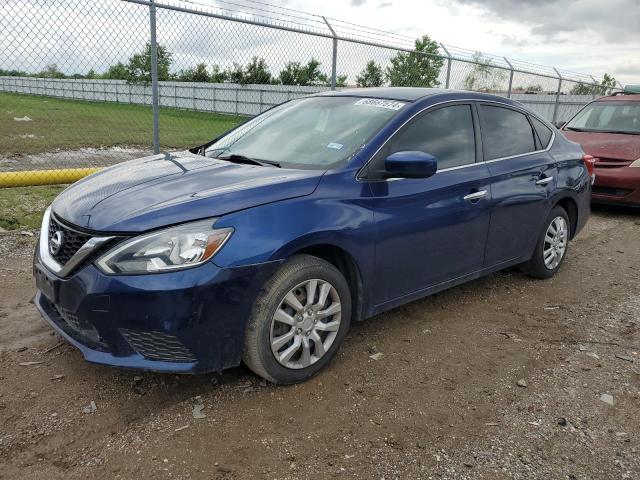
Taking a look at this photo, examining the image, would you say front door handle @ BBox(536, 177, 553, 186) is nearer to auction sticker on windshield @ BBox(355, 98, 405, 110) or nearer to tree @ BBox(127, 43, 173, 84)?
auction sticker on windshield @ BBox(355, 98, 405, 110)

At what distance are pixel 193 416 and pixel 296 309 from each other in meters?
0.75

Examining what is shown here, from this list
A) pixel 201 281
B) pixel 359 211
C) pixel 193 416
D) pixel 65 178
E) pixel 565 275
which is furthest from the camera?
pixel 65 178

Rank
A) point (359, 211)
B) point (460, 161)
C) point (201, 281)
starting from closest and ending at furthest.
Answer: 1. point (201, 281)
2. point (359, 211)
3. point (460, 161)

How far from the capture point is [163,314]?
2555 millimetres

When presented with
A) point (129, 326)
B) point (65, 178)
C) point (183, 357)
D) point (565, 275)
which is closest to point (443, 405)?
point (183, 357)

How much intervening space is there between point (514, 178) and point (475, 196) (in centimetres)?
60

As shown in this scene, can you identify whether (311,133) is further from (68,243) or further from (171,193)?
(68,243)

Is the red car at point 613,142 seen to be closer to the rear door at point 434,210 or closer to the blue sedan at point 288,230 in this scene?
the blue sedan at point 288,230

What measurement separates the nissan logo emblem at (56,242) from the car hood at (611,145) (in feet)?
25.3

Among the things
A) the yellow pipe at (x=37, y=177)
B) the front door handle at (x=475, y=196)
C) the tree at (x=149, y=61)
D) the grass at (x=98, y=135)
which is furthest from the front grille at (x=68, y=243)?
the grass at (x=98, y=135)

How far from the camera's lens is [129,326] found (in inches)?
102

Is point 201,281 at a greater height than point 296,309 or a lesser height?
greater

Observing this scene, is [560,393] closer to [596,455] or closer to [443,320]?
[596,455]

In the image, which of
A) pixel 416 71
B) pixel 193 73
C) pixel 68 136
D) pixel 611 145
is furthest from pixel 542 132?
pixel 68 136
